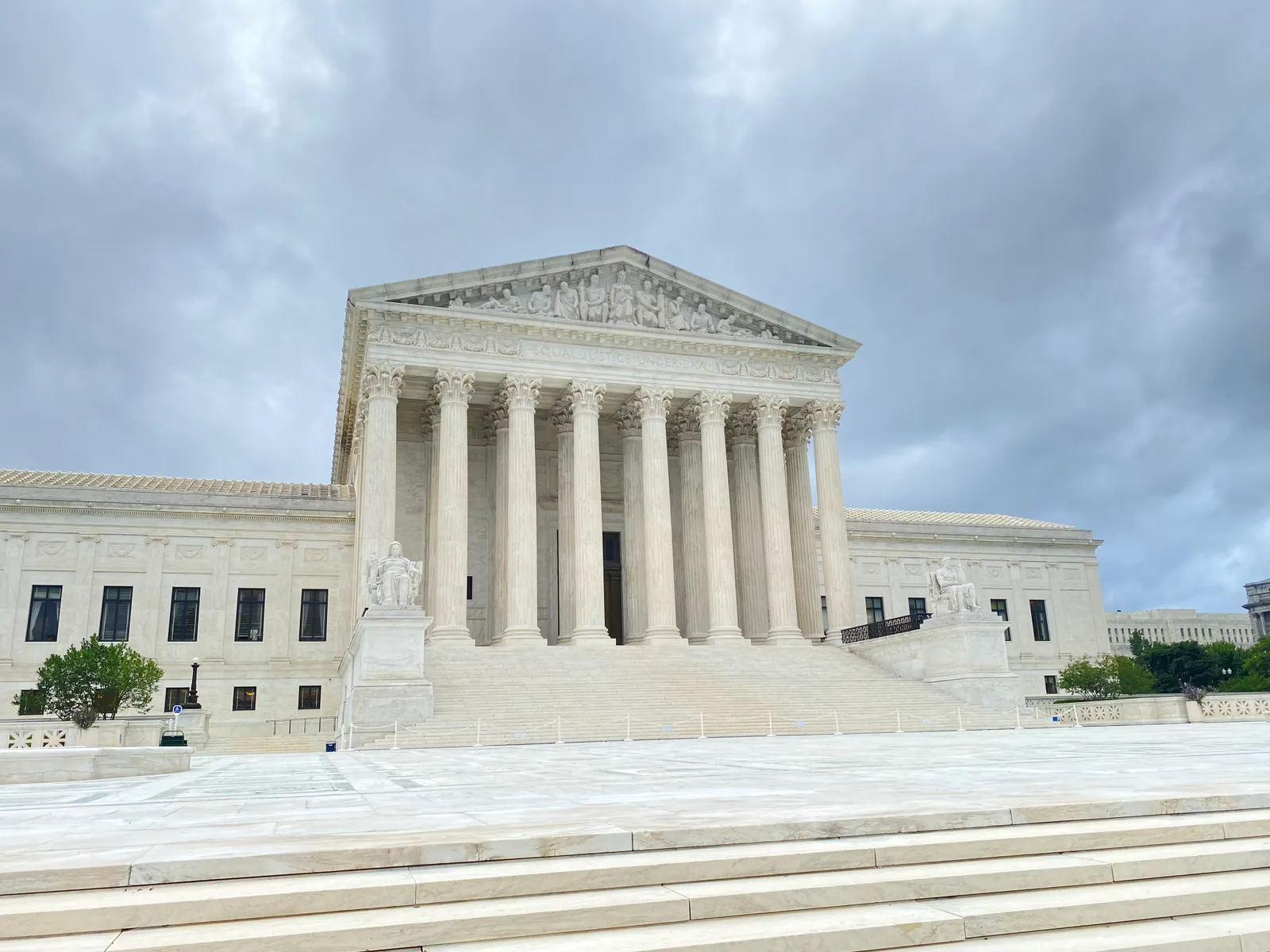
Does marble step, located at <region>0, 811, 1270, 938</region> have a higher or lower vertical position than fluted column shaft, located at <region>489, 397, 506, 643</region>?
lower

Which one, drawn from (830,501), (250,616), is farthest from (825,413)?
(250,616)

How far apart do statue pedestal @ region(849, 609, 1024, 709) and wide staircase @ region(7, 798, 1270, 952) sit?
28157 millimetres

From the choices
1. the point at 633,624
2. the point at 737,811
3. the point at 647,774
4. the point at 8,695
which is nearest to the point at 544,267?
the point at 633,624

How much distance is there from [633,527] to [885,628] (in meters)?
12.2

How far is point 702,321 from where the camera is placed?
45.0m

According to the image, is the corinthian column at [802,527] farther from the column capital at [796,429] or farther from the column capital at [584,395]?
the column capital at [584,395]

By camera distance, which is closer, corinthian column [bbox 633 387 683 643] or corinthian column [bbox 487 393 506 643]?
corinthian column [bbox 633 387 683 643]

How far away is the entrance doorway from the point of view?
4891cm

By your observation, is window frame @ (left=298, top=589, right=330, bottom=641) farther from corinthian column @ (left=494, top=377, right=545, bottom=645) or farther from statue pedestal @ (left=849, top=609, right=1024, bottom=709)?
statue pedestal @ (left=849, top=609, right=1024, bottom=709)

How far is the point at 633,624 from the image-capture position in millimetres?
44125

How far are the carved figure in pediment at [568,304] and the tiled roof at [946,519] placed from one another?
79.5 feet

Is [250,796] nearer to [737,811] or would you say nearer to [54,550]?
[737,811]

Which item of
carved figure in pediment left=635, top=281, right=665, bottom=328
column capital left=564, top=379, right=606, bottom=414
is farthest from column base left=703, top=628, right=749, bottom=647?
carved figure in pediment left=635, top=281, right=665, bottom=328

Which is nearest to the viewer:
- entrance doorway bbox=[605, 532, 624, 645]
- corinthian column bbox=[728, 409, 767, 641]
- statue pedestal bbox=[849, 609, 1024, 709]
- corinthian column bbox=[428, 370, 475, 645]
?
statue pedestal bbox=[849, 609, 1024, 709]
